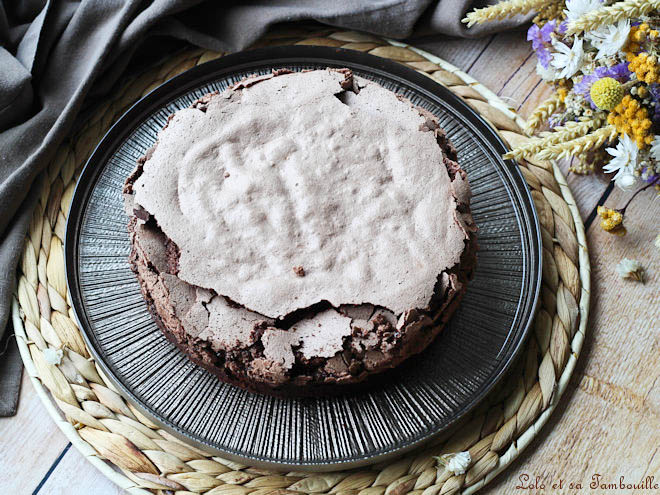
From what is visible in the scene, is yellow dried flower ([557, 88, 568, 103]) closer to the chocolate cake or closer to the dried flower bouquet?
the dried flower bouquet

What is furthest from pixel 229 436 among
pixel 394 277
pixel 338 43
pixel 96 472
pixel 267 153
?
pixel 338 43

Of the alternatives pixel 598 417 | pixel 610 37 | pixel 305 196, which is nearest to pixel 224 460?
pixel 305 196

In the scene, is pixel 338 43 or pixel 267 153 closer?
pixel 267 153

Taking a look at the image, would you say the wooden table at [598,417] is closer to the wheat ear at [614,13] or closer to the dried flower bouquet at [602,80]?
the dried flower bouquet at [602,80]

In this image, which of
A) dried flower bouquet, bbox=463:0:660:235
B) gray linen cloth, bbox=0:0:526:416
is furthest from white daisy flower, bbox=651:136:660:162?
gray linen cloth, bbox=0:0:526:416

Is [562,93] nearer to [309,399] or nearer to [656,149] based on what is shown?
[656,149]

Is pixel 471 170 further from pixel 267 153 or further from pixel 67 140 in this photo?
pixel 67 140
